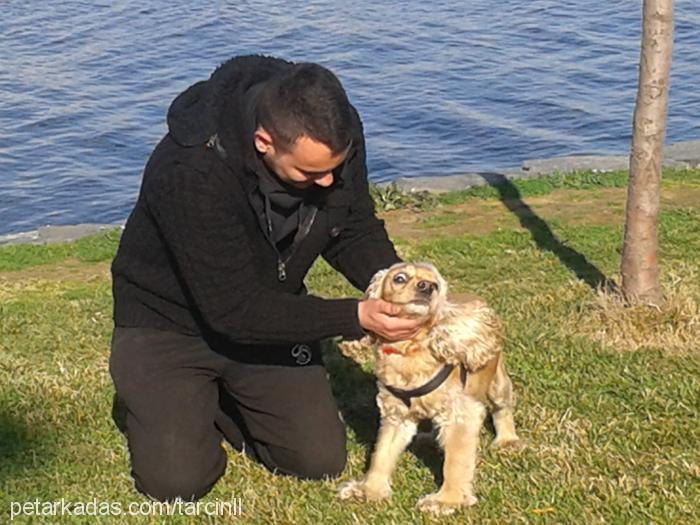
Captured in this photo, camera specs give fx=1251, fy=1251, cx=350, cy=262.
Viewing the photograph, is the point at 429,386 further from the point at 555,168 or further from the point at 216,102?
the point at 555,168

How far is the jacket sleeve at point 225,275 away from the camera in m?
4.64

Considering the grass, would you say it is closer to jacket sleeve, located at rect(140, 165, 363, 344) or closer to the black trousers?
the black trousers

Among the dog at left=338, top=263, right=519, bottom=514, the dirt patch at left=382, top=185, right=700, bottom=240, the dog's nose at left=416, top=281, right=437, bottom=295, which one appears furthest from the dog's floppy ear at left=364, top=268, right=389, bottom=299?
the dirt patch at left=382, top=185, right=700, bottom=240

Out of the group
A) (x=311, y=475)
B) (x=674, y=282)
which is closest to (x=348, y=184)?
(x=311, y=475)

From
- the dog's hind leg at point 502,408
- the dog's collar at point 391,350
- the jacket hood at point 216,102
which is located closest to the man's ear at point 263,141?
the jacket hood at point 216,102

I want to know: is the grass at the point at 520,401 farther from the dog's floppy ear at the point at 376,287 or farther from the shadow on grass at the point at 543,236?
the dog's floppy ear at the point at 376,287

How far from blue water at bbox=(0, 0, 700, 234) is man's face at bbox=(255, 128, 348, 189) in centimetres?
999

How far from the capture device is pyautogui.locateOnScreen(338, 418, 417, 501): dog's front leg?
4.82m

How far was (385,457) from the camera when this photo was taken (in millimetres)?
4836

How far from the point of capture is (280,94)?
171 inches

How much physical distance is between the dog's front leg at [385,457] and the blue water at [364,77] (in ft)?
32.4

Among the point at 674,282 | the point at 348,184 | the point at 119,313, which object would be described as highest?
the point at 348,184

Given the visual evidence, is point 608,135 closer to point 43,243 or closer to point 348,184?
point 43,243

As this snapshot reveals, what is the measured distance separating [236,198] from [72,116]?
1396cm
